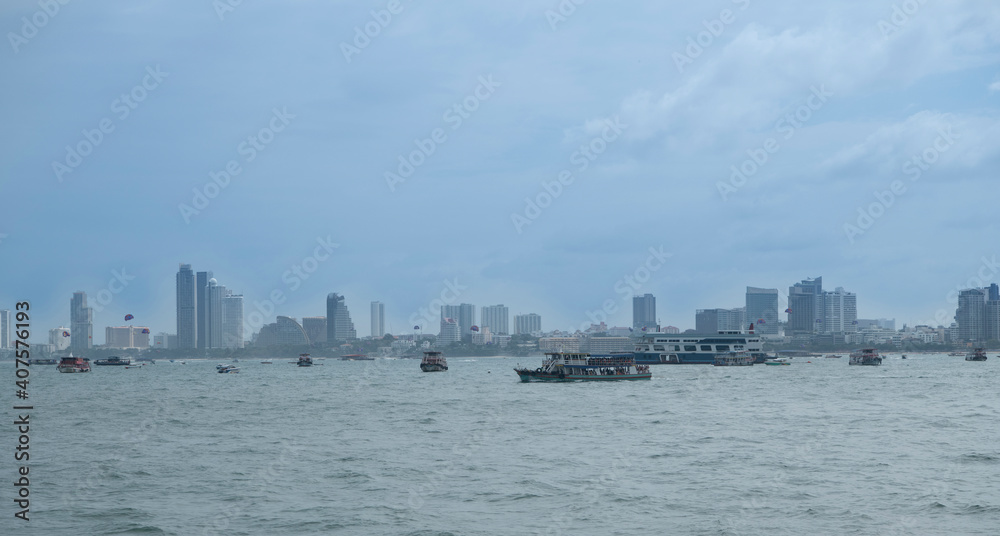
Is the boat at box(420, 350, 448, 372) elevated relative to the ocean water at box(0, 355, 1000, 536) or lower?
lower

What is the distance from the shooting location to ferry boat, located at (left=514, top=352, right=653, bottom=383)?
11550 centimetres

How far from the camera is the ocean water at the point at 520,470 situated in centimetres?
3031

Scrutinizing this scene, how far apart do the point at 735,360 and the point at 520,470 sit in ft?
519

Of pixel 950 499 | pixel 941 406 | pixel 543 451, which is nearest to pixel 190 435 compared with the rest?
pixel 543 451

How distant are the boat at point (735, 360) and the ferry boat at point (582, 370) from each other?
71.8m

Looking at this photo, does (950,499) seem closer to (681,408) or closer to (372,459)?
(372,459)

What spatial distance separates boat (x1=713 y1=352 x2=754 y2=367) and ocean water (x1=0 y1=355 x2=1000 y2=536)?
117 metres

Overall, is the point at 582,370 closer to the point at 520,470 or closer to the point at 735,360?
the point at 520,470

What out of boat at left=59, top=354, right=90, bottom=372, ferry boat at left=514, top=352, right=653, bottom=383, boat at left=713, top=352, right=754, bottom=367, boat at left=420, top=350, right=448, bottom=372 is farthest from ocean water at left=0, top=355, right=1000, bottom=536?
boat at left=713, top=352, right=754, bottom=367

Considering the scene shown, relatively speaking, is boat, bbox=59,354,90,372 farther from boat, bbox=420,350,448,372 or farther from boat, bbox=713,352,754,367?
boat, bbox=713,352,754,367

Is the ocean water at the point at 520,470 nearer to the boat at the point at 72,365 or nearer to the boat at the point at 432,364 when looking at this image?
the boat at the point at 432,364

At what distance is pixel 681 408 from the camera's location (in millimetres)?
73562

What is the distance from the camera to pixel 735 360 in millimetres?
190500

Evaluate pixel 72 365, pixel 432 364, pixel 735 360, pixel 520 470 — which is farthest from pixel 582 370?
pixel 72 365
